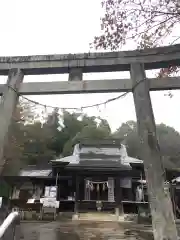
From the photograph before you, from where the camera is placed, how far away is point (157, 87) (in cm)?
589

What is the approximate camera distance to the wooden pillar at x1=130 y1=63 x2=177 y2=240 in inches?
180

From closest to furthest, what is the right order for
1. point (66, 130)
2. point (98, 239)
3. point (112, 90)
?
point (112, 90) < point (98, 239) < point (66, 130)

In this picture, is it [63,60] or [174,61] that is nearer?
[174,61]

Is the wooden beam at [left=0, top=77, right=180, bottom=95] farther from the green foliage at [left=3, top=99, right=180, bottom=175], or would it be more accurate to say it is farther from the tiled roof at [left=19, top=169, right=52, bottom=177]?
the green foliage at [left=3, top=99, right=180, bottom=175]

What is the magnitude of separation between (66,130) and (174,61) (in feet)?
122

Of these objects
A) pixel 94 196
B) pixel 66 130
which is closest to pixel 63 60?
pixel 94 196

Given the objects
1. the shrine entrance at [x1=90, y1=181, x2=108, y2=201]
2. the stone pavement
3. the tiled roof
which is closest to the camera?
the stone pavement

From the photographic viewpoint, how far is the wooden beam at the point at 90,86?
589 centimetres

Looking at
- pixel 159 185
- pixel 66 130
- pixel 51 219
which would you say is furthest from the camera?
pixel 66 130

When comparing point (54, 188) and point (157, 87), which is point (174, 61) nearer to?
point (157, 87)

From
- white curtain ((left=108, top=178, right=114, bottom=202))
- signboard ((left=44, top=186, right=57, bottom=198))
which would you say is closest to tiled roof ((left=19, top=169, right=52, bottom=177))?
signboard ((left=44, top=186, right=57, bottom=198))

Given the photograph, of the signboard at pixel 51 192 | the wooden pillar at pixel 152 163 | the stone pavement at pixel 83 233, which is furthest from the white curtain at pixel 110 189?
the wooden pillar at pixel 152 163

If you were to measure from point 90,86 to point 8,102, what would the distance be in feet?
6.41

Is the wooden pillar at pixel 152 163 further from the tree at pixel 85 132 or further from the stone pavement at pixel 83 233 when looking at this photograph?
the tree at pixel 85 132
